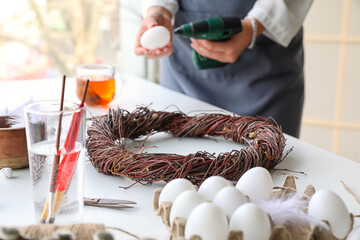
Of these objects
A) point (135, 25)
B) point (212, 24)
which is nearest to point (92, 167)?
point (212, 24)

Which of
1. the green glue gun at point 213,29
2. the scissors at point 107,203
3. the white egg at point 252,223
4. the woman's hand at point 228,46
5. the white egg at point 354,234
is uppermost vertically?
the green glue gun at point 213,29

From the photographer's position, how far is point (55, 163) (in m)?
0.61

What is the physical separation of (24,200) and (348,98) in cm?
200

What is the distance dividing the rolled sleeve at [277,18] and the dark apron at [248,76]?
0.06 meters

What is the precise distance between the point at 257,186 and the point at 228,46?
0.73 m

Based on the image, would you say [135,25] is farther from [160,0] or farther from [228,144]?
[228,144]

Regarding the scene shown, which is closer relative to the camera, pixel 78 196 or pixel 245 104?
pixel 78 196

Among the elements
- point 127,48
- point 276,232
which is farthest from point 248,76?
point 127,48

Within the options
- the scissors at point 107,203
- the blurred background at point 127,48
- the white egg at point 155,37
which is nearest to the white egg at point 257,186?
the scissors at point 107,203

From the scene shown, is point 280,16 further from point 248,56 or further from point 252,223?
point 252,223

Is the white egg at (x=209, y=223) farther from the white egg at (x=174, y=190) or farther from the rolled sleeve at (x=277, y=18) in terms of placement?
the rolled sleeve at (x=277, y=18)

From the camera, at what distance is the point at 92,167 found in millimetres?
846

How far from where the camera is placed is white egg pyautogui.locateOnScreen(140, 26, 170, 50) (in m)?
1.21

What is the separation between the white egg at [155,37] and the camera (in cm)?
121
